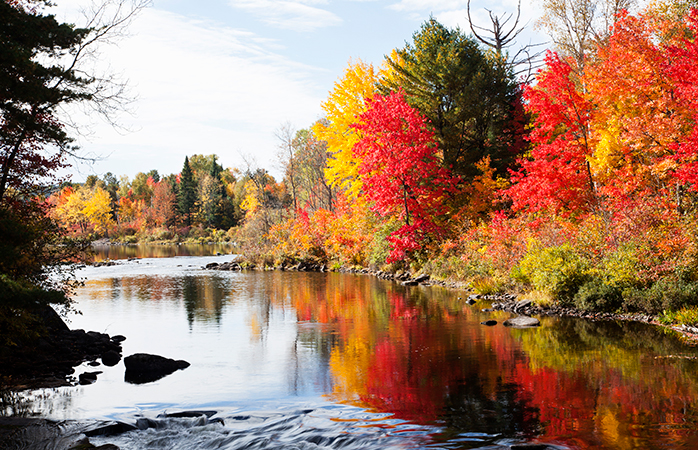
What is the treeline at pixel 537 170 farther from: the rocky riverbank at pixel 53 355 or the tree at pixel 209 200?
the tree at pixel 209 200

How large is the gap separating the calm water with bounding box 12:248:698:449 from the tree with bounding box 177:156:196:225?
65.8m

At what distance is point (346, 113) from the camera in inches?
1255

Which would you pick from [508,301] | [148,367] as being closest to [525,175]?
[508,301]

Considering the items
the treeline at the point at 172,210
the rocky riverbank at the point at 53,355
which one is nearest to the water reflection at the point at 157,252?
the treeline at the point at 172,210

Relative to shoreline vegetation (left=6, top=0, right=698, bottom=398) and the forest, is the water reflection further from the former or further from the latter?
shoreline vegetation (left=6, top=0, right=698, bottom=398)

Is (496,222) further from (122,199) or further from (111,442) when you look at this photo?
(122,199)

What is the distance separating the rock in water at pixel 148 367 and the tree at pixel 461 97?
20002 mm

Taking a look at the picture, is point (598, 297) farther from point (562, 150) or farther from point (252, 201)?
point (252, 201)

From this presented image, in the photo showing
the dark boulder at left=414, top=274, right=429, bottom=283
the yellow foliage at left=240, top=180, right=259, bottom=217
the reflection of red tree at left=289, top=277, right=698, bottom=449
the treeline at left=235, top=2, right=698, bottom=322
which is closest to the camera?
the reflection of red tree at left=289, top=277, right=698, bottom=449

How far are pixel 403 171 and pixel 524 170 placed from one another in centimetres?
802

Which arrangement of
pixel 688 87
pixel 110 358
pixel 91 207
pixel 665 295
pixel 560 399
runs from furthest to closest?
pixel 91 207
pixel 688 87
pixel 665 295
pixel 110 358
pixel 560 399

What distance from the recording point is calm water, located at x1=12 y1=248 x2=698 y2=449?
24.8 feet

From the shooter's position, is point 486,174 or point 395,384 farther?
point 486,174

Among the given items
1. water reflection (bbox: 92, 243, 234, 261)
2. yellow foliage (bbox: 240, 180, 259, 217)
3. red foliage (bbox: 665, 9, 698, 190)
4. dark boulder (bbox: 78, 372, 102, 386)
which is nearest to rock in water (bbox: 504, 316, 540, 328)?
red foliage (bbox: 665, 9, 698, 190)
